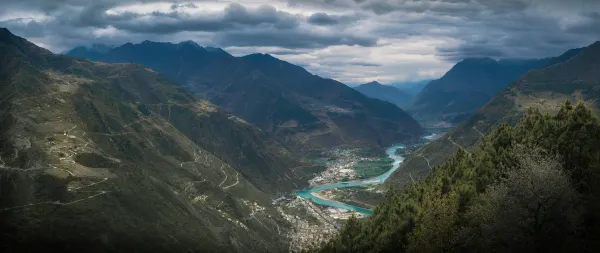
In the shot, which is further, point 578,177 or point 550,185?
Answer: point 578,177

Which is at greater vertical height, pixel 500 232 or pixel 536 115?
pixel 536 115

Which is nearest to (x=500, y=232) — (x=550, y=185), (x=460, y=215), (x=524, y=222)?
(x=524, y=222)

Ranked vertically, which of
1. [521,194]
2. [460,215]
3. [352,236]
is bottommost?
[352,236]

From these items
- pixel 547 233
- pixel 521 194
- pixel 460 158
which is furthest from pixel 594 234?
pixel 460 158

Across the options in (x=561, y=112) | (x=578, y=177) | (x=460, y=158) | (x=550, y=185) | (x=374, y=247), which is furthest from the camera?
(x=460, y=158)

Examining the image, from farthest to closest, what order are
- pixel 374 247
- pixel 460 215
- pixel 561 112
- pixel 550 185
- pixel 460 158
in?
pixel 460 158 < pixel 374 247 < pixel 561 112 < pixel 460 215 < pixel 550 185

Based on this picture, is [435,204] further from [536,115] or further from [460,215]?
[536,115]

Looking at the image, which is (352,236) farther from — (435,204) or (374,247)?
(435,204)
